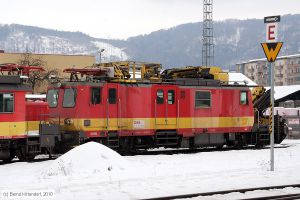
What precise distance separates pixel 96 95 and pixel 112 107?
102 cm

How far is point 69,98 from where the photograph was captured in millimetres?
22469

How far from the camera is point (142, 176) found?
1579cm

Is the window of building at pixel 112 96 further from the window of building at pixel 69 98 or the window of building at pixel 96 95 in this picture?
the window of building at pixel 69 98

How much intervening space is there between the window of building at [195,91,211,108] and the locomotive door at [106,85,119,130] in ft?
16.0

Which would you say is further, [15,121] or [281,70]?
[281,70]

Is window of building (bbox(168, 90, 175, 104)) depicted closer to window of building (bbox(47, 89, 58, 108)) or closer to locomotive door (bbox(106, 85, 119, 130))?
locomotive door (bbox(106, 85, 119, 130))

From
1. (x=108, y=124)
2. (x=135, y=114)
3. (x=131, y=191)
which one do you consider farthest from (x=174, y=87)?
(x=131, y=191)

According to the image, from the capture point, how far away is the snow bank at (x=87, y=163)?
16.1 m

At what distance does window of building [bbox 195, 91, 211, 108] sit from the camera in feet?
85.5

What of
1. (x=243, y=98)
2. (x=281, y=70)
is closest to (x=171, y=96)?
(x=243, y=98)

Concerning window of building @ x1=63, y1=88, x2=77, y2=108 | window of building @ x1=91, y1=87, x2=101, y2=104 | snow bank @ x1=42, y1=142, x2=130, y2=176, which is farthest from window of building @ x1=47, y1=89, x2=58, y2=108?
snow bank @ x1=42, y1=142, x2=130, y2=176

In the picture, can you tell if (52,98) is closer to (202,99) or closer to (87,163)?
(87,163)

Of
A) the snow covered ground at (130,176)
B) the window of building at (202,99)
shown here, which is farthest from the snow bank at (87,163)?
the window of building at (202,99)

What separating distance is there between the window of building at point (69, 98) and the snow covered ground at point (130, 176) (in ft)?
10.7
